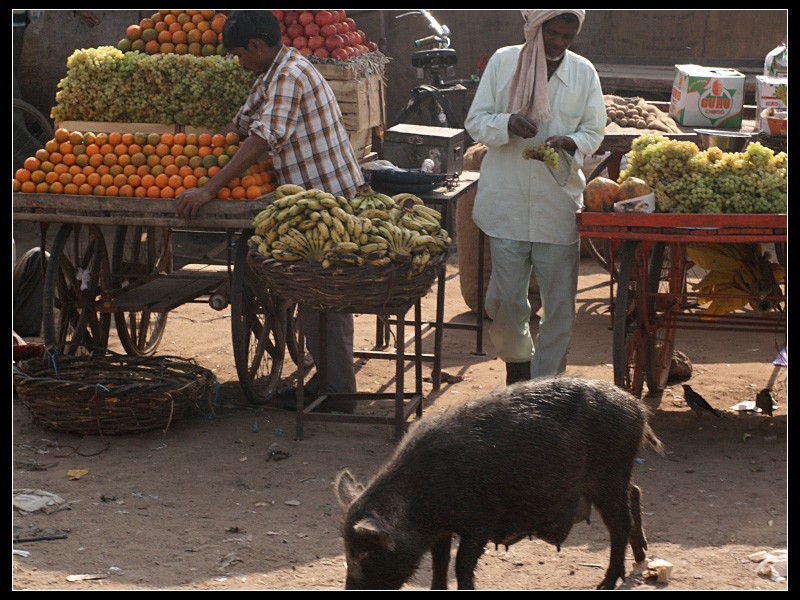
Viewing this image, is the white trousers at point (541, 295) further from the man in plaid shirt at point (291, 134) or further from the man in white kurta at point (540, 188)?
the man in plaid shirt at point (291, 134)

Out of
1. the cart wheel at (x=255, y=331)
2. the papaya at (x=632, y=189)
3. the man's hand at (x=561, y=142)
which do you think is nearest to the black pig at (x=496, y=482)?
the papaya at (x=632, y=189)

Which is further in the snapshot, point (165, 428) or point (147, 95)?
point (147, 95)

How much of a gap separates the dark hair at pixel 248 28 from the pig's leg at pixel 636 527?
10.5 ft

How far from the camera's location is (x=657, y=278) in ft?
21.2

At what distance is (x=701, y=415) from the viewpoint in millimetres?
6391

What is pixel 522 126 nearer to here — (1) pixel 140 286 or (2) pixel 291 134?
(2) pixel 291 134

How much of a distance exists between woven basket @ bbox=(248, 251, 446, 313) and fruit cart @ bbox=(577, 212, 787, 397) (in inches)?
38.1

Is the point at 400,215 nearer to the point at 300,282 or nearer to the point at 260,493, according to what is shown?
the point at 300,282

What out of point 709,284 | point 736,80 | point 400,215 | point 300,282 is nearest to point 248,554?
point 300,282

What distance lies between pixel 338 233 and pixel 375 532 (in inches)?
89.4

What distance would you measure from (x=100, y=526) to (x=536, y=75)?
315cm

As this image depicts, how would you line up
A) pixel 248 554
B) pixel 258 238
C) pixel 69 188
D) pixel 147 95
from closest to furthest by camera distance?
pixel 248 554
pixel 258 238
pixel 69 188
pixel 147 95

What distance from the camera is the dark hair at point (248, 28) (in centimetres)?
598

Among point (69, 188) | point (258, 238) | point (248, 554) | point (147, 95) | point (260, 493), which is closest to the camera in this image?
point (248, 554)
